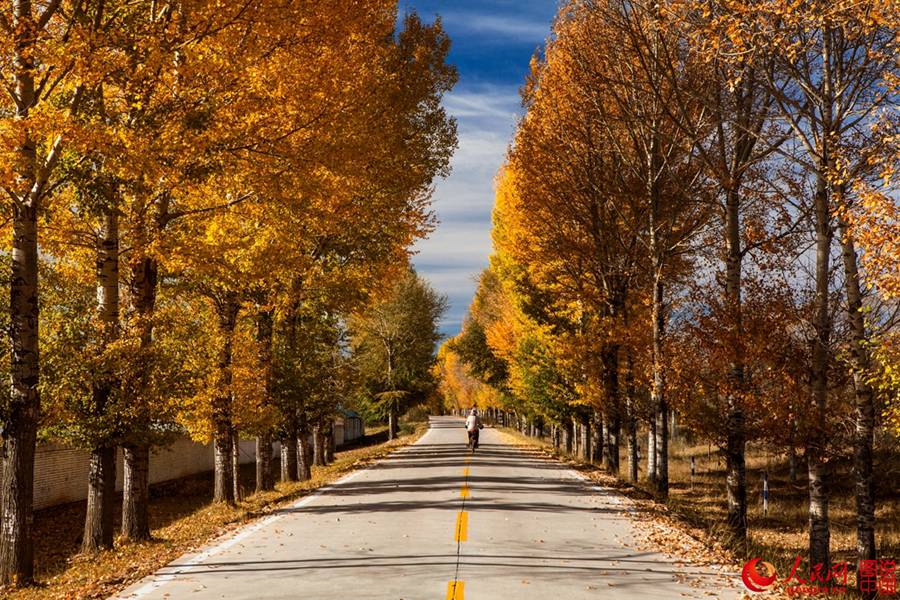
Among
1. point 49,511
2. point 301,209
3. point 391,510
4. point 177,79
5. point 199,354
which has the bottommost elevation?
point 49,511

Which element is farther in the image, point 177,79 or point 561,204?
point 561,204

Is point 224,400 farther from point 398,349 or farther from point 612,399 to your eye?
point 398,349

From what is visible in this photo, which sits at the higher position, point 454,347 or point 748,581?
point 454,347

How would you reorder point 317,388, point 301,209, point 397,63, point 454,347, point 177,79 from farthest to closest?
point 454,347 < point 397,63 < point 317,388 < point 301,209 < point 177,79

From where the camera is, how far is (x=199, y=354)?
14.0 m

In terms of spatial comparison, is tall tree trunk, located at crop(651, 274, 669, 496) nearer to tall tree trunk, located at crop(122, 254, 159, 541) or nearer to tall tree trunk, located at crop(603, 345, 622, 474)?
tall tree trunk, located at crop(603, 345, 622, 474)

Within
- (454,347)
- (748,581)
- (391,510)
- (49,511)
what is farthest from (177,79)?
(454,347)

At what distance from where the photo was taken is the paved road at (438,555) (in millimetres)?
8109

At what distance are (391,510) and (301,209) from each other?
238 inches

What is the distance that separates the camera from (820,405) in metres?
11.7

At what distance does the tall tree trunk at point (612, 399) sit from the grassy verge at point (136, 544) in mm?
8232

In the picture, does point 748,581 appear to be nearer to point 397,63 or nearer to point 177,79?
point 177,79

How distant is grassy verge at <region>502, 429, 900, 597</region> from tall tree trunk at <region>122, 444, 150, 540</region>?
795 cm

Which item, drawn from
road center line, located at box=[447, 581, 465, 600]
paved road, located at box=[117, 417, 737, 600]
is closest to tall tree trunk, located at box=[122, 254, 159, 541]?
paved road, located at box=[117, 417, 737, 600]
